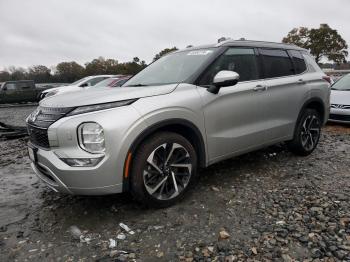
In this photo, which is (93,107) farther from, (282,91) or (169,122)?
(282,91)

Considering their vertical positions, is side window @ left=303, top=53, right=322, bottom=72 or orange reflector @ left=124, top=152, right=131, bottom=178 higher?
side window @ left=303, top=53, right=322, bottom=72

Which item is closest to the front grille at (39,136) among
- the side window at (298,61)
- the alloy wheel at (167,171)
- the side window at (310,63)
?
the alloy wheel at (167,171)

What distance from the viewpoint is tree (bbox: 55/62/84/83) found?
42875 mm

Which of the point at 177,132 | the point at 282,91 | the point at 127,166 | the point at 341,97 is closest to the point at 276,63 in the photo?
the point at 282,91

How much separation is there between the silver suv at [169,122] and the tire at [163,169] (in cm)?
1

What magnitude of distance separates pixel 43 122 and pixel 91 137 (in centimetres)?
60

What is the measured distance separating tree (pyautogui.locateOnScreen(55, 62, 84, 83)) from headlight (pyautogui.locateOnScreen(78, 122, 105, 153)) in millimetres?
42129

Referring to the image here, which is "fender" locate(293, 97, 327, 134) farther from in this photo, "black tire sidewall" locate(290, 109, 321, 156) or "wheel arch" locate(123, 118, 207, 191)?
"wheel arch" locate(123, 118, 207, 191)

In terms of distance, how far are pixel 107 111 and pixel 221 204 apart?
1588mm

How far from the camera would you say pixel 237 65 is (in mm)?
4062

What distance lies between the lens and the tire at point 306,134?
4898mm

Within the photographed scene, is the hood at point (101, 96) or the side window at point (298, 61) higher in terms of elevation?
the side window at point (298, 61)

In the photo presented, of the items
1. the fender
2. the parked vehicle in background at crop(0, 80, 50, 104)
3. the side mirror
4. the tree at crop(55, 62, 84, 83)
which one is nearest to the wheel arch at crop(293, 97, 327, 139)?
the fender

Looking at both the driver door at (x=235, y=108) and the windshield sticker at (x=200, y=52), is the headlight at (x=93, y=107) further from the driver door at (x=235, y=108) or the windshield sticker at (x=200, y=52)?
the windshield sticker at (x=200, y=52)
